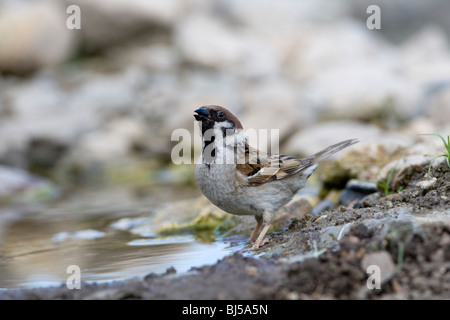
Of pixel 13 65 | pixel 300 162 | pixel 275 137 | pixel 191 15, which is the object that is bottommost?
pixel 300 162

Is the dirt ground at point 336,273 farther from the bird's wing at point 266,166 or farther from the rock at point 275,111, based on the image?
the rock at point 275,111

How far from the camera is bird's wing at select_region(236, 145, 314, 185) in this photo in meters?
5.60

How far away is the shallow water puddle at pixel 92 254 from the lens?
16.1 feet

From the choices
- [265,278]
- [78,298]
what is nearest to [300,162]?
[265,278]

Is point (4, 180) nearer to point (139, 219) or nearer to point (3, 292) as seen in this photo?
point (139, 219)

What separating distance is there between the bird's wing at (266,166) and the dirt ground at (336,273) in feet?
4.41

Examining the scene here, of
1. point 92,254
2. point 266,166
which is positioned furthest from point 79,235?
point 266,166

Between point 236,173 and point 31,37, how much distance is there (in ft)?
42.7

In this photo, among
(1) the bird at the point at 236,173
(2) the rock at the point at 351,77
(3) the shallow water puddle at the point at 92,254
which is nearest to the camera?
(3) the shallow water puddle at the point at 92,254

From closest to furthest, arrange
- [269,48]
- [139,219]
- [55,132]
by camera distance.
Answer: [139,219]
[55,132]
[269,48]

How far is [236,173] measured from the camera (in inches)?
218

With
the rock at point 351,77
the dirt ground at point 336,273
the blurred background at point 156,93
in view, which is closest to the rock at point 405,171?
the blurred background at point 156,93

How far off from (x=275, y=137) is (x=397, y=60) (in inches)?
294

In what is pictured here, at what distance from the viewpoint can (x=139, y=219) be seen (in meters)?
7.79
